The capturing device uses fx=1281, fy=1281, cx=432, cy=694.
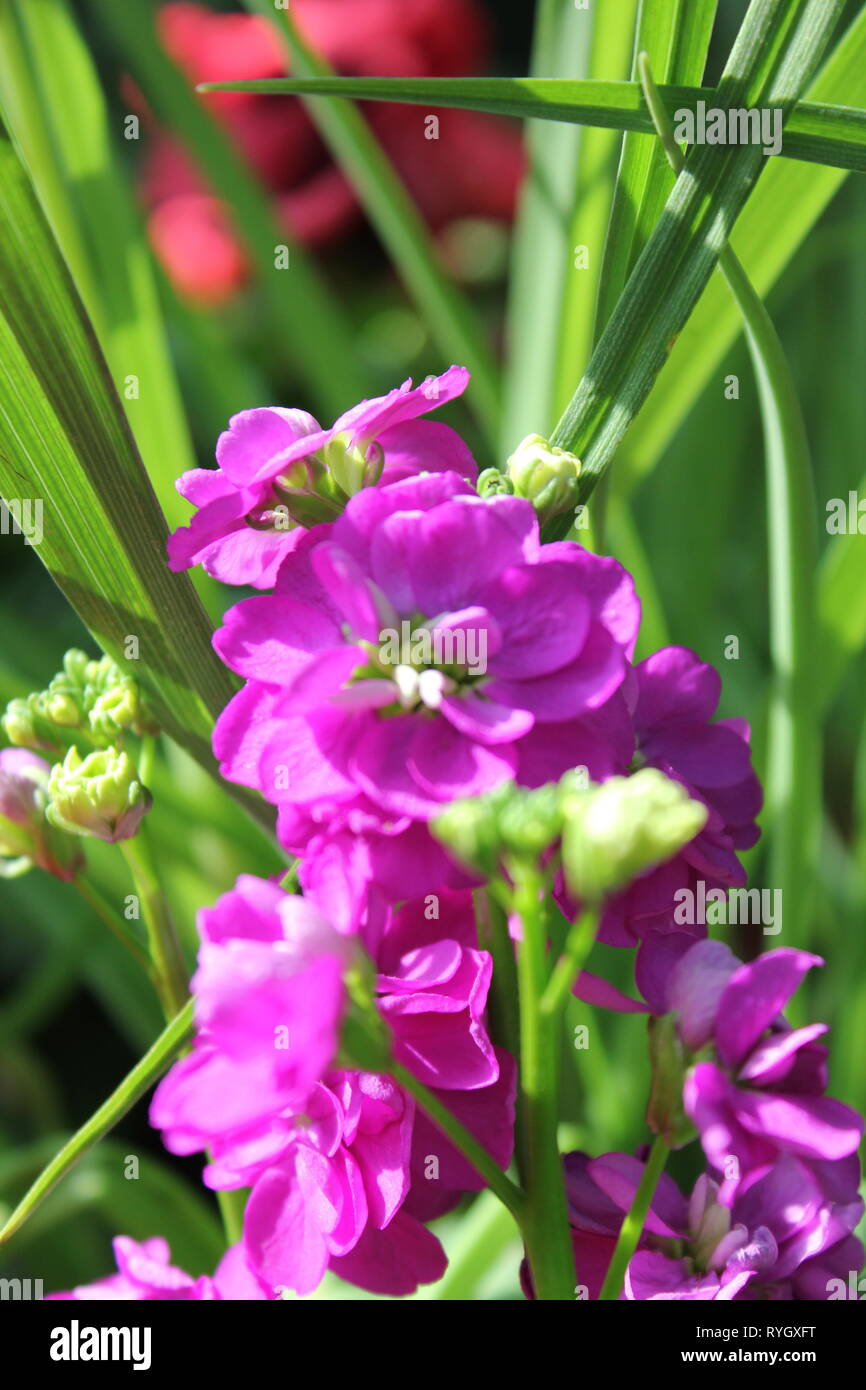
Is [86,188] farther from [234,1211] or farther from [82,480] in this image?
[234,1211]

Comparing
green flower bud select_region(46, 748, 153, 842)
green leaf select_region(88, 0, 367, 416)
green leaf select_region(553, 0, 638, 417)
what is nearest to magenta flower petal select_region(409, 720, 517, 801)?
green flower bud select_region(46, 748, 153, 842)

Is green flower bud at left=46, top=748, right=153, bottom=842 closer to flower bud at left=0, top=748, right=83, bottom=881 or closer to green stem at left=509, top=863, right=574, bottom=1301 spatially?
flower bud at left=0, top=748, right=83, bottom=881

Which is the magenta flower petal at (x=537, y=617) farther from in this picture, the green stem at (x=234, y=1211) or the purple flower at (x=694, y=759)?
the green stem at (x=234, y=1211)

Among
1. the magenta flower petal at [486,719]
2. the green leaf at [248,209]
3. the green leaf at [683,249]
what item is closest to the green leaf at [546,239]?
the green leaf at [248,209]

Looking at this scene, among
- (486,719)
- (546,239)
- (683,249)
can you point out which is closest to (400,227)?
(546,239)

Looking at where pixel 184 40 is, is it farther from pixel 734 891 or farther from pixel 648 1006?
pixel 648 1006

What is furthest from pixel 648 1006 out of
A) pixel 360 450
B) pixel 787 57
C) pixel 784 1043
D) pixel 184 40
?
pixel 184 40
